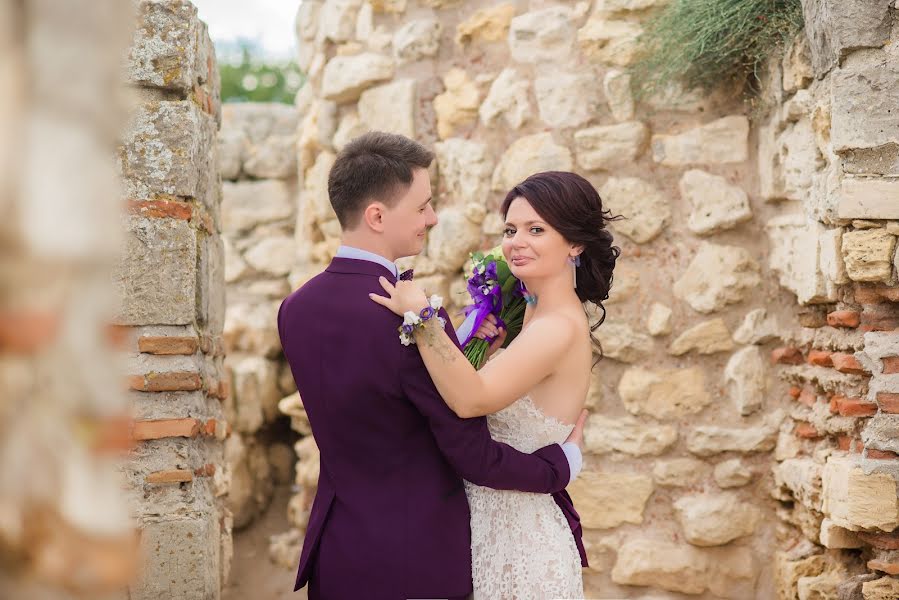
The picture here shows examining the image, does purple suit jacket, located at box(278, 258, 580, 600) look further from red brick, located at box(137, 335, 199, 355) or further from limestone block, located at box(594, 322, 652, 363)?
limestone block, located at box(594, 322, 652, 363)

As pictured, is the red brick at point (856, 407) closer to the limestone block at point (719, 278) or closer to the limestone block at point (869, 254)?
the limestone block at point (869, 254)

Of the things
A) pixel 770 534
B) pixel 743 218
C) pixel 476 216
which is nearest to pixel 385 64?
pixel 476 216

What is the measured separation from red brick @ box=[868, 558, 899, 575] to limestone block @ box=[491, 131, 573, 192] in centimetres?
217

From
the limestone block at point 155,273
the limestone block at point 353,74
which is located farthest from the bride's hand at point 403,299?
the limestone block at point 353,74

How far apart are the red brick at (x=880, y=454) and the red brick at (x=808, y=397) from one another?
1.48ft

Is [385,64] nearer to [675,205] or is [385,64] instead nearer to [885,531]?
[675,205]

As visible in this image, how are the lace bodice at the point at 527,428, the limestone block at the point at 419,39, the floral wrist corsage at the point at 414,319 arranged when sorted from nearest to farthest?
1. the floral wrist corsage at the point at 414,319
2. the lace bodice at the point at 527,428
3. the limestone block at the point at 419,39

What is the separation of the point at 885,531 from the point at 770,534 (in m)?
0.75

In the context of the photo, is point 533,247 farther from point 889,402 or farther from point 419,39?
point 419,39

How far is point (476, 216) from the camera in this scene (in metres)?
4.55

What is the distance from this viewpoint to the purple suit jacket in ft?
7.52

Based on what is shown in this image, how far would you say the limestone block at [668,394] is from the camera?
4.22 m

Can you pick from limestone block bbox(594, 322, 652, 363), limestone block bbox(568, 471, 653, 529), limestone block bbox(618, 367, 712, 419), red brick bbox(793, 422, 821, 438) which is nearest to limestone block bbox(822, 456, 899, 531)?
red brick bbox(793, 422, 821, 438)

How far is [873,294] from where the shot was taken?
11.5 ft
